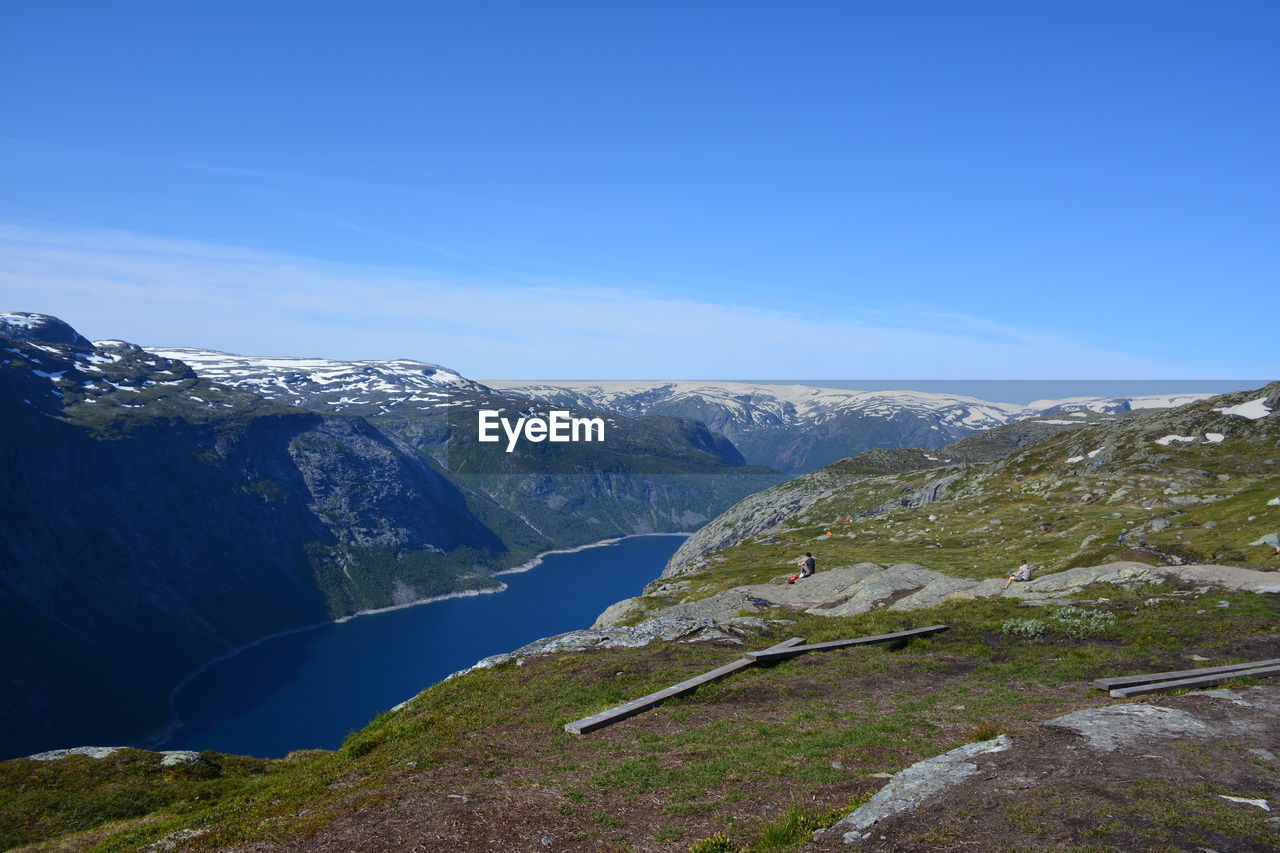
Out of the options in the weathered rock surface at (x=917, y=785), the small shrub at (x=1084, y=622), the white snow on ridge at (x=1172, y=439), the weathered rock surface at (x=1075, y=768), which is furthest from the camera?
the white snow on ridge at (x=1172, y=439)

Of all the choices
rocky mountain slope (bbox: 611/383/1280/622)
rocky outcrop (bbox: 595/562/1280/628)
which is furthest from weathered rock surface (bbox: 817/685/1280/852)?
rocky mountain slope (bbox: 611/383/1280/622)

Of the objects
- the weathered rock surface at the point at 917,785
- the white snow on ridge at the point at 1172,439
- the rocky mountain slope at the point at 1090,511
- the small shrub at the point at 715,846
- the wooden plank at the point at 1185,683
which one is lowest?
the rocky mountain slope at the point at 1090,511

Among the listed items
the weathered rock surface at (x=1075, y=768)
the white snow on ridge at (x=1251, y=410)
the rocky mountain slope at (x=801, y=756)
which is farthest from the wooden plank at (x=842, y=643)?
the white snow on ridge at (x=1251, y=410)

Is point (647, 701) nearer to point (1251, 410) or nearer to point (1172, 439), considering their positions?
point (1172, 439)

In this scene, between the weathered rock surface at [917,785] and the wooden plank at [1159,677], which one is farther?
the wooden plank at [1159,677]

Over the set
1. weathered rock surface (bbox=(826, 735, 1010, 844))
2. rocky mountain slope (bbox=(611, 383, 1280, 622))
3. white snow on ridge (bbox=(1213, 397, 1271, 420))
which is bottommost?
rocky mountain slope (bbox=(611, 383, 1280, 622))

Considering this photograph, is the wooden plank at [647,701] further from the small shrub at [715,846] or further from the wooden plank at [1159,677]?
the wooden plank at [1159,677]

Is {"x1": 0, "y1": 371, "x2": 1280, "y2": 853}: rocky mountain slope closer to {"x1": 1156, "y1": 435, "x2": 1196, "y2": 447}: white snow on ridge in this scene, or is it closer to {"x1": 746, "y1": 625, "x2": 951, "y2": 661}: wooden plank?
{"x1": 746, "y1": 625, "x2": 951, "y2": 661}: wooden plank

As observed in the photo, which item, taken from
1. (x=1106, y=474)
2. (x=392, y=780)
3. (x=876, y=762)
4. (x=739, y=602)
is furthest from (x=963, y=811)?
(x=1106, y=474)
